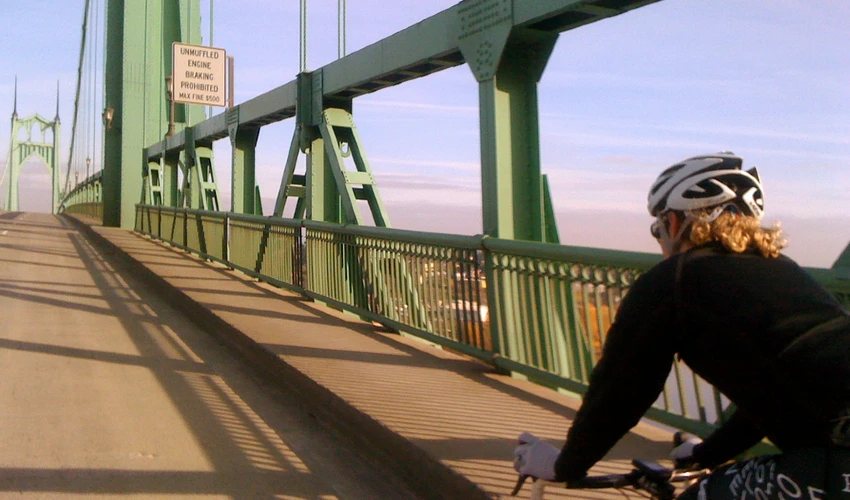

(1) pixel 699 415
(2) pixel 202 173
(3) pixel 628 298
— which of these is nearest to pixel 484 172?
(1) pixel 699 415

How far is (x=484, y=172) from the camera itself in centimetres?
577

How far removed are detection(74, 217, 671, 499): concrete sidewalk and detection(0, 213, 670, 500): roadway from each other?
12 mm

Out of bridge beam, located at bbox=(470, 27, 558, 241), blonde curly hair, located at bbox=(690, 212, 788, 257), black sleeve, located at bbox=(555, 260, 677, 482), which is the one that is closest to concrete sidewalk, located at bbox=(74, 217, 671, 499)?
bridge beam, located at bbox=(470, 27, 558, 241)

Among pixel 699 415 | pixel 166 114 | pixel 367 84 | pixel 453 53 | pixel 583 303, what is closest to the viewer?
pixel 699 415

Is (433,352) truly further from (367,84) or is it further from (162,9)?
(162,9)

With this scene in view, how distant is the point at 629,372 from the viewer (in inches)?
62.4

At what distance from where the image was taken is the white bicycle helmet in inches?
64.0

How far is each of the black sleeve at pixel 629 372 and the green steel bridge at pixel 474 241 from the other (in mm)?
1515

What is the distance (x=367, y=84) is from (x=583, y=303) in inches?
171

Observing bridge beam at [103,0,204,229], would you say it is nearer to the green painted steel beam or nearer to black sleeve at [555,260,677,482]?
the green painted steel beam

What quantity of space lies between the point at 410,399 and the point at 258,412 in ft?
3.36

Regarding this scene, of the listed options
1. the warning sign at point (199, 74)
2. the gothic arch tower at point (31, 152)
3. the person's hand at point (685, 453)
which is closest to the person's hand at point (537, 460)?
the person's hand at point (685, 453)

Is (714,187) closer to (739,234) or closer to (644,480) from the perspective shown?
(739,234)

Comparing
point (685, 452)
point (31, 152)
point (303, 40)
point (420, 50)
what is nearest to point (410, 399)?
point (685, 452)
